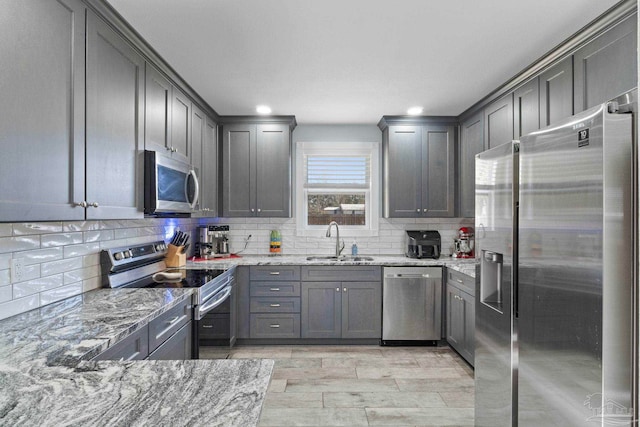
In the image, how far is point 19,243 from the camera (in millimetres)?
1713

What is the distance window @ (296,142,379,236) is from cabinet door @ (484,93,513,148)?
4.50 ft

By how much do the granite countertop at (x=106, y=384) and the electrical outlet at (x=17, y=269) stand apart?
23cm

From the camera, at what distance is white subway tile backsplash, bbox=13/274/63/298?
1696 mm

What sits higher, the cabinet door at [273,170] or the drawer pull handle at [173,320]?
the cabinet door at [273,170]

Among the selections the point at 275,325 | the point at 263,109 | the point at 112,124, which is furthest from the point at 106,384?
the point at 263,109

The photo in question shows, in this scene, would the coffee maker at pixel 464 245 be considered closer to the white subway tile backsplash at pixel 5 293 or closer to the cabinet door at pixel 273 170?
the cabinet door at pixel 273 170

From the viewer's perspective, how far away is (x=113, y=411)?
0.88 m

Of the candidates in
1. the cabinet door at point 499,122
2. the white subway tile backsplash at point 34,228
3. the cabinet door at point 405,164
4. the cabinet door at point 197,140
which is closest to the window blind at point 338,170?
the cabinet door at point 405,164

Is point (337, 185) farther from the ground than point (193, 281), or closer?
farther from the ground

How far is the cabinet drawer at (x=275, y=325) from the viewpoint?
369 cm

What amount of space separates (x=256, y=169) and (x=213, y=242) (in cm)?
101

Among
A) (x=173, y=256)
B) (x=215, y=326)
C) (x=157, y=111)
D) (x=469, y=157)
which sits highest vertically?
(x=157, y=111)

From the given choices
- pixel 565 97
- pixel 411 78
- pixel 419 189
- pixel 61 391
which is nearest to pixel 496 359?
pixel 565 97

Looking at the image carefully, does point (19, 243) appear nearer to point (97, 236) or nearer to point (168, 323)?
point (97, 236)
